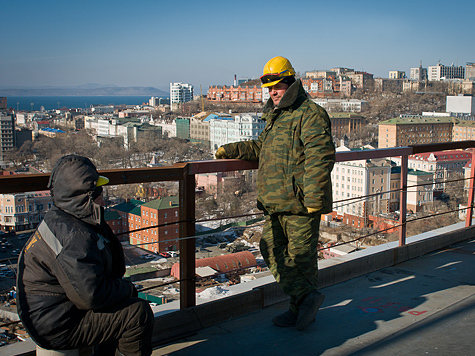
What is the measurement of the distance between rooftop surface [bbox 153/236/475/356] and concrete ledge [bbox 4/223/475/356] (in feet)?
0.15

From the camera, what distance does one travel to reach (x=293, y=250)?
2.40m

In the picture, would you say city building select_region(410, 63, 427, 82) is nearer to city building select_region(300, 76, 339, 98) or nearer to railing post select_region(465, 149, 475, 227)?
city building select_region(300, 76, 339, 98)

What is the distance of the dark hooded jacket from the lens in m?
1.56

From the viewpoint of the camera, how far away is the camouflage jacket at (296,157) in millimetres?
2252

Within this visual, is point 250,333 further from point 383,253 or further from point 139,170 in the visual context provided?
point 383,253

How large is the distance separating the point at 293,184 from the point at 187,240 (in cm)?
57

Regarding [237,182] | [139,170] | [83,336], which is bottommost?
[237,182]

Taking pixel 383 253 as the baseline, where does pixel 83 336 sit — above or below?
above

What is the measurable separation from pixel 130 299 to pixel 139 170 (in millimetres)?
638

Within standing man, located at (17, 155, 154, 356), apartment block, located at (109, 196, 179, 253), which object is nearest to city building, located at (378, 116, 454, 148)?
apartment block, located at (109, 196, 179, 253)

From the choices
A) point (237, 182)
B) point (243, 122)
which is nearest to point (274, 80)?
point (237, 182)

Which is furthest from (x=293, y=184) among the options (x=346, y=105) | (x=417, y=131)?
(x=346, y=105)

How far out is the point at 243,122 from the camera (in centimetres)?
8062

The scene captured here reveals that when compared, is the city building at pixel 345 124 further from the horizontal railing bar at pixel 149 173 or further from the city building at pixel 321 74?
the horizontal railing bar at pixel 149 173
